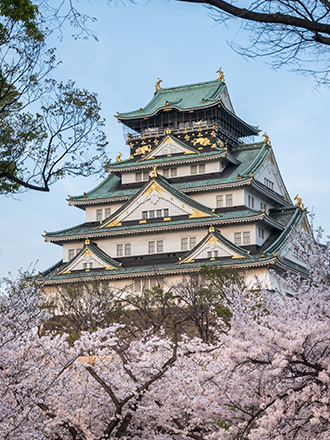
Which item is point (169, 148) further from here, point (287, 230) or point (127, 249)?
point (287, 230)

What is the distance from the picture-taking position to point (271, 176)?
180 feet

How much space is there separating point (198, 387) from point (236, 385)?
1114 millimetres

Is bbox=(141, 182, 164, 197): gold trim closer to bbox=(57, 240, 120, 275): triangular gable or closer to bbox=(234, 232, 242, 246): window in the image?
bbox=(57, 240, 120, 275): triangular gable

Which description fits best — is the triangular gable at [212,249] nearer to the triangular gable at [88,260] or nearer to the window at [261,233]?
the window at [261,233]

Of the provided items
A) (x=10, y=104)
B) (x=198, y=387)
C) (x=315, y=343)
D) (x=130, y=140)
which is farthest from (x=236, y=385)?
(x=130, y=140)

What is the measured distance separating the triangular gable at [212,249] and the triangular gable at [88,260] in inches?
252

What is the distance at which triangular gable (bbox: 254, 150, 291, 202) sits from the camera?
173 feet

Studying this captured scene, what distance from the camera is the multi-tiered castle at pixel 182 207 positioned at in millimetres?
46938

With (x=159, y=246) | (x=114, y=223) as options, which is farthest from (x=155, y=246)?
(x=114, y=223)

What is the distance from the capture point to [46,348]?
1653 cm

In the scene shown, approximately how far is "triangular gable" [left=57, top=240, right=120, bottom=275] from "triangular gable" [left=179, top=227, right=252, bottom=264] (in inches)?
252

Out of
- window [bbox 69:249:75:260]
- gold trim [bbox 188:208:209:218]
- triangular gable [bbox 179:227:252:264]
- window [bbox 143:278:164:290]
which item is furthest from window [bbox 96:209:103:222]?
triangular gable [bbox 179:227:252:264]

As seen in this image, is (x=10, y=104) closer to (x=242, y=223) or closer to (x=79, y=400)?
(x=79, y=400)

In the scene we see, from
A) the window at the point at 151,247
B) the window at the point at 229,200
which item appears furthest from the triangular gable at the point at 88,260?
the window at the point at 229,200
